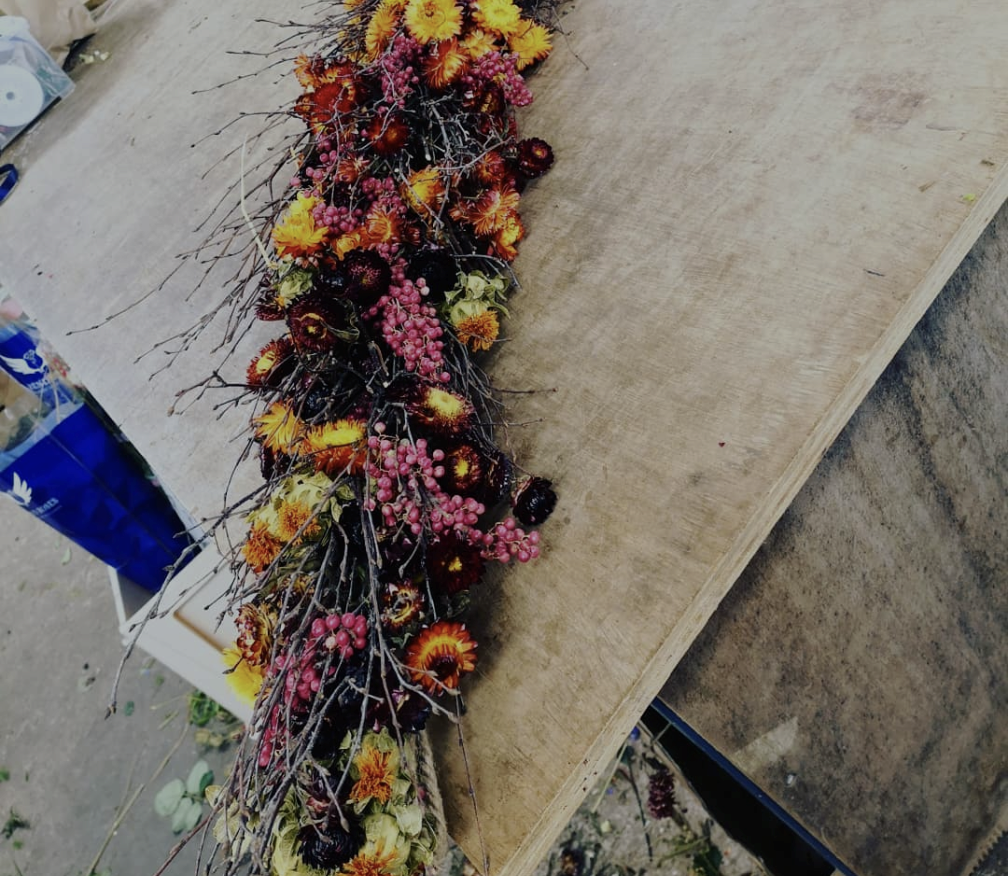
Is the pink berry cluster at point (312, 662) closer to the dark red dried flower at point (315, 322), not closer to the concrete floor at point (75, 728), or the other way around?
the dark red dried flower at point (315, 322)

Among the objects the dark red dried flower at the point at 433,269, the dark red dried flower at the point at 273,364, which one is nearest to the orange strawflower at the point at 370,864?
the dark red dried flower at the point at 273,364

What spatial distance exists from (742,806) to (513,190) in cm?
123

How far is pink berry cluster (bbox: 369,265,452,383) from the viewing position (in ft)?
3.34

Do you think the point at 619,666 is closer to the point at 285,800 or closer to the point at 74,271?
the point at 285,800

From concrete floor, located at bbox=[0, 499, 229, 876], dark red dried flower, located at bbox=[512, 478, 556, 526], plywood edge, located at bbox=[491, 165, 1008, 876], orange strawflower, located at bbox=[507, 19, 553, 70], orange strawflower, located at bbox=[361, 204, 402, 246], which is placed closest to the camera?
plywood edge, located at bbox=[491, 165, 1008, 876]

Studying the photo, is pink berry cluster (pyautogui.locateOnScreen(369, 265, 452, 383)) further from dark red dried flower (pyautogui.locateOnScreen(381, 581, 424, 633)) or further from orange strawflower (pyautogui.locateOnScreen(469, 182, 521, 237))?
dark red dried flower (pyautogui.locateOnScreen(381, 581, 424, 633))

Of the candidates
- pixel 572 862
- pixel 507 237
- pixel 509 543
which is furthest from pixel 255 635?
pixel 572 862

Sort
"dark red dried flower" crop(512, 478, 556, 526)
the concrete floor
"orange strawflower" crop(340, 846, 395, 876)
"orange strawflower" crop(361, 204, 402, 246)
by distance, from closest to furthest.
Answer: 1. "orange strawflower" crop(340, 846, 395, 876)
2. "dark red dried flower" crop(512, 478, 556, 526)
3. "orange strawflower" crop(361, 204, 402, 246)
4. the concrete floor

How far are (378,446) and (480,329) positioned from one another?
0.94 feet

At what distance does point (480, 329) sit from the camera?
3.70 feet

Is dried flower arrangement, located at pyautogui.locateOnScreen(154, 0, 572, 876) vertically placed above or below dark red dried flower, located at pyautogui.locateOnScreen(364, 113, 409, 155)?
below

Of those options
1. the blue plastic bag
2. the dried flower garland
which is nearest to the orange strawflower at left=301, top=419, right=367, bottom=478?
the dried flower garland

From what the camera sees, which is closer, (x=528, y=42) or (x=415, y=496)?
(x=415, y=496)

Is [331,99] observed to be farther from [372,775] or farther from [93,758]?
[93,758]
